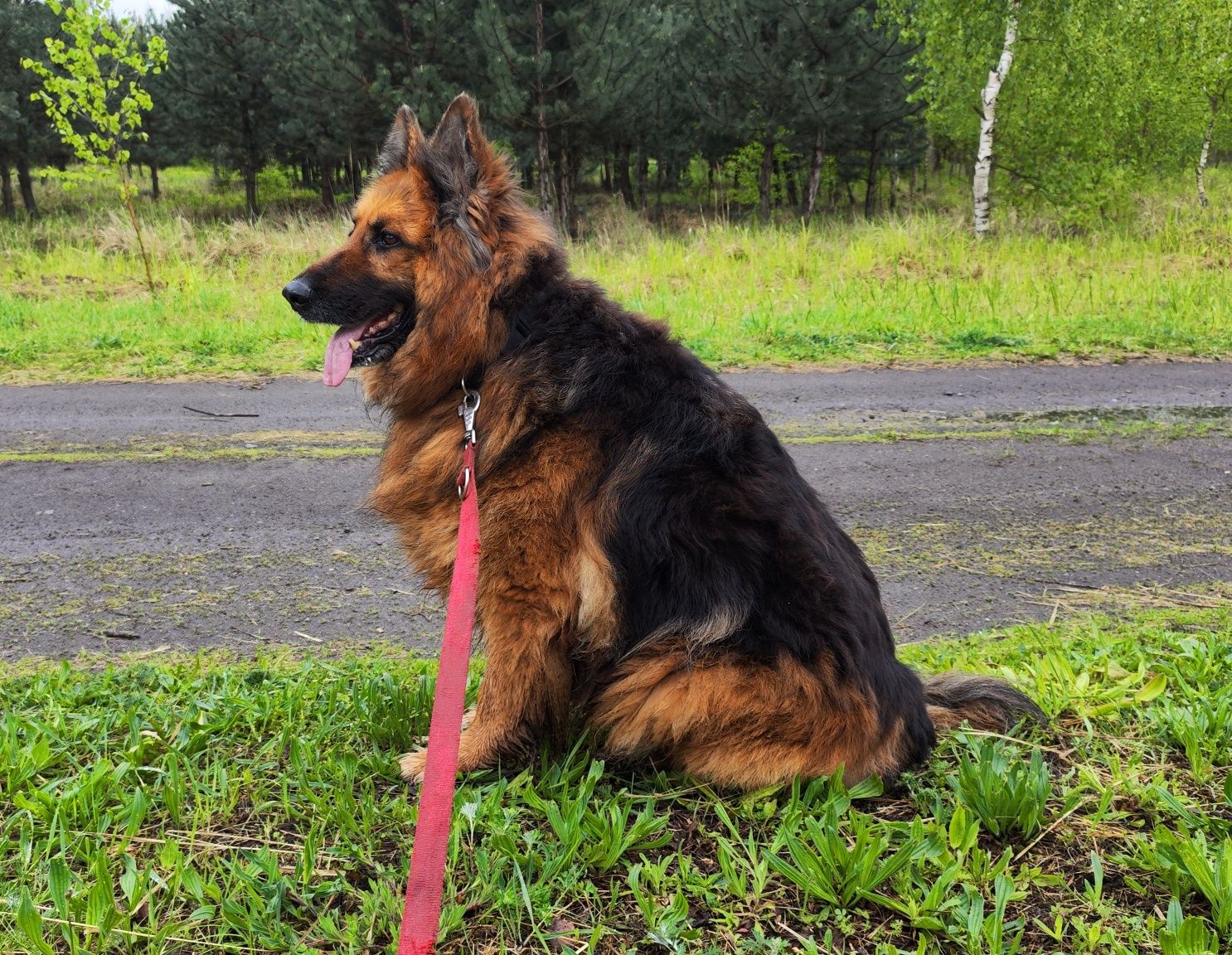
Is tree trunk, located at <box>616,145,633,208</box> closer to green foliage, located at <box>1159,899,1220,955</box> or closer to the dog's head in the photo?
the dog's head

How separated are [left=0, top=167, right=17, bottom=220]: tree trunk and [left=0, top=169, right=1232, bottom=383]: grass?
18957mm

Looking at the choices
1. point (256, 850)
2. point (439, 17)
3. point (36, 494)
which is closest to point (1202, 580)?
point (256, 850)

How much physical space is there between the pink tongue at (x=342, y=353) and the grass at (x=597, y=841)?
113cm

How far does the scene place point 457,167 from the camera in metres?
3.01

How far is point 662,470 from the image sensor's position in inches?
100.0

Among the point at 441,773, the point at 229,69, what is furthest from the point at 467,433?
the point at 229,69

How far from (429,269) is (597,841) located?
193cm

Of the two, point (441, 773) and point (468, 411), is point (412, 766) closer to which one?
point (441, 773)

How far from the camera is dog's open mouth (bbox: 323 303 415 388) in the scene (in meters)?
3.09

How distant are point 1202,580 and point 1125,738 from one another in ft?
6.53

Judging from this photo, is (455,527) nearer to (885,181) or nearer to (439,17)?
(439,17)

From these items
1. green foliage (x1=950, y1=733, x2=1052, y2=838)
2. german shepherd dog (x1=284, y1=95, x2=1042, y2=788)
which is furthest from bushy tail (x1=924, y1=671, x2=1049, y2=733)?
green foliage (x1=950, y1=733, x2=1052, y2=838)

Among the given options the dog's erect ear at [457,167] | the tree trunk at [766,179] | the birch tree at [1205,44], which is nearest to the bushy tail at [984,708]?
the dog's erect ear at [457,167]

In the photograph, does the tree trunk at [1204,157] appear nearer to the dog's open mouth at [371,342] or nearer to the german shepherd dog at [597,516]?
the german shepherd dog at [597,516]
